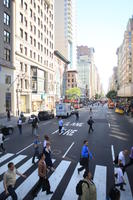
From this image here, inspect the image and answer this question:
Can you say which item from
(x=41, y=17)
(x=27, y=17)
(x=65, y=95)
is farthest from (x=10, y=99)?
(x=65, y=95)

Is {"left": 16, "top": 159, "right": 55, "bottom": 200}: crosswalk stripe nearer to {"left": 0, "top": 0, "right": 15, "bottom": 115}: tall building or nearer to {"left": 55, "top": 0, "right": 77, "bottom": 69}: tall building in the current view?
{"left": 0, "top": 0, "right": 15, "bottom": 115}: tall building

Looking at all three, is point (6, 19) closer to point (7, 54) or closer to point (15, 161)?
point (7, 54)

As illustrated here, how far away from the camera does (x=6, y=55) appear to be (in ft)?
130

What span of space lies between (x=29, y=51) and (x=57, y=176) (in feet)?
148

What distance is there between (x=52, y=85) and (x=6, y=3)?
3471cm

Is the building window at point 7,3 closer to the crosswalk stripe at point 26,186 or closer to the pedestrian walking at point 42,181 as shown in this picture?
the crosswalk stripe at point 26,186

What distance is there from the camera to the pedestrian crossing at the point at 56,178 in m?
7.49

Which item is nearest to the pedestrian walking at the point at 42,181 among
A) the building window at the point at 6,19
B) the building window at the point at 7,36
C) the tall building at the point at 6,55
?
the tall building at the point at 6,55

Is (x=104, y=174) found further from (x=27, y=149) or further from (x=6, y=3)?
(x=6, y=3)

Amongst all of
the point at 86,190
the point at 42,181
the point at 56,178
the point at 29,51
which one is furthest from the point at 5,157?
the point at 29,51

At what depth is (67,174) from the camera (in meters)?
9.49

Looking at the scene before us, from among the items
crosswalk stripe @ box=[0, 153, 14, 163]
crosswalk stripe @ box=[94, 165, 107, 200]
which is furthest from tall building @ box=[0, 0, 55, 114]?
crosswalk stripe @ box=[94, 165, 107, 200]

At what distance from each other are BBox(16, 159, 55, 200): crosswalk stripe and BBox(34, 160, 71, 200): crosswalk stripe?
2.20ft

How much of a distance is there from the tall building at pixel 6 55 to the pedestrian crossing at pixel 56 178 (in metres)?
27.7
